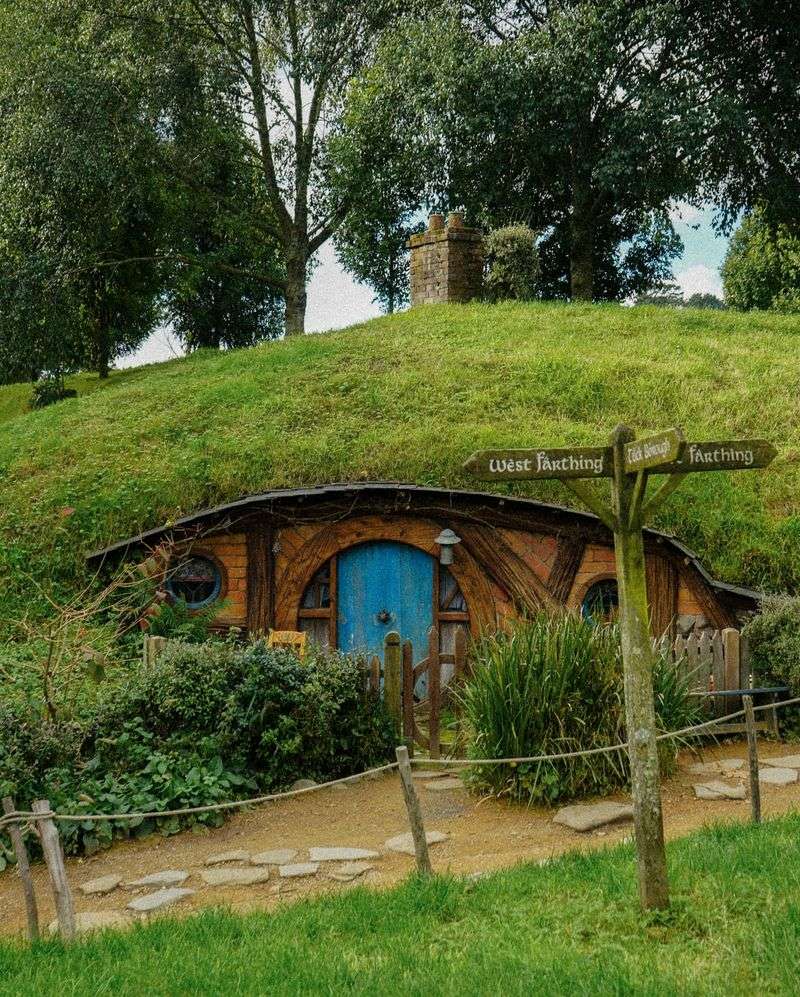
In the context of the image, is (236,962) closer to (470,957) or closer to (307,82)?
(470,957)

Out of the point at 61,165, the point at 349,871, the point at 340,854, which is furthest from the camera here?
the point at 61,165

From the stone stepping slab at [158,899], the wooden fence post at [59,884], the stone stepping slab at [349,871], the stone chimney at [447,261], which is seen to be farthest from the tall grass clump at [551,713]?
the stone chimney at [447,261]

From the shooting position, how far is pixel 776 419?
15125 millimetres

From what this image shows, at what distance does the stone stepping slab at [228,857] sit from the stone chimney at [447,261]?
1642 cm

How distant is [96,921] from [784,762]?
6.07m

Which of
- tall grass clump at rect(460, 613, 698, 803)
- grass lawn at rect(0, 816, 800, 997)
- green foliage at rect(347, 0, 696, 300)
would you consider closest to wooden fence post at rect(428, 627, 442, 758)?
tall grass clump at rect(460, 613, 698, 803)

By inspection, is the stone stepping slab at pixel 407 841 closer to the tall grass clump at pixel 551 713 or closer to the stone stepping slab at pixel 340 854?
the stone stepping slab at pixel 340 854

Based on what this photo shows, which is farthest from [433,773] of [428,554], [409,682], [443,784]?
[428,554]

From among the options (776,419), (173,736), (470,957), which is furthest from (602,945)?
(776,419)

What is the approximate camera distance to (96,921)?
6.29 m

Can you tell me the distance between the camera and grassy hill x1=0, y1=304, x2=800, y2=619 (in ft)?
43.3

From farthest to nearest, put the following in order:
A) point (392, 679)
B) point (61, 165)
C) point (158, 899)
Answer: point (61, 165)
point (392, 679)
point (158, 899)

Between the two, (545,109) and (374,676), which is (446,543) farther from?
(545,109)

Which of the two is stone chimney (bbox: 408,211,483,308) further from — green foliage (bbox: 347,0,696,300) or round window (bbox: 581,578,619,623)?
round window (bbox: 581,578,619,623)
